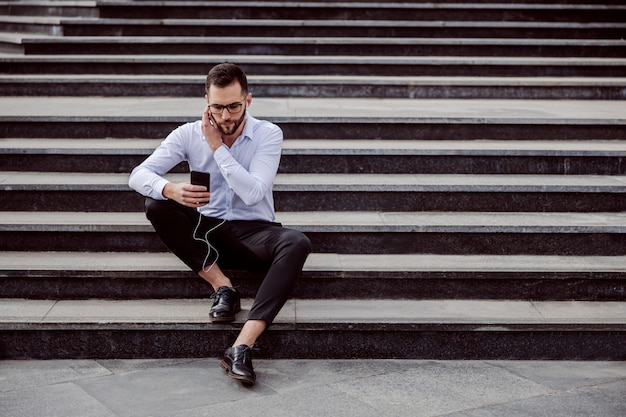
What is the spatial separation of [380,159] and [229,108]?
1.53 m

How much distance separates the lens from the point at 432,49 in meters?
7.50

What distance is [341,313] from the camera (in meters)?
4.33

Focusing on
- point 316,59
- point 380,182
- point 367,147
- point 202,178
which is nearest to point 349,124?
point 367,147

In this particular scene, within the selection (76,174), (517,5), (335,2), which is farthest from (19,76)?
(517,5)

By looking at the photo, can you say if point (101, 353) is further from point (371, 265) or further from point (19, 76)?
point (19, 76)

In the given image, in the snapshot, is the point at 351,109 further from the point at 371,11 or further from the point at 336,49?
the point at 371,11

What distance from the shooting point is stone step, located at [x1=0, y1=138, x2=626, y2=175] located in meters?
5.30

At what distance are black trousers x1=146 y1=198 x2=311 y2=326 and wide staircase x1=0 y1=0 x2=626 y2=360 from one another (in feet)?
0.63

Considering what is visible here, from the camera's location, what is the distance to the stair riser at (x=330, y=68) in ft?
23.0

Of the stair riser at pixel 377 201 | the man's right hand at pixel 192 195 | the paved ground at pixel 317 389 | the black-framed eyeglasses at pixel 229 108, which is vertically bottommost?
the paved ground at pixel 317 389

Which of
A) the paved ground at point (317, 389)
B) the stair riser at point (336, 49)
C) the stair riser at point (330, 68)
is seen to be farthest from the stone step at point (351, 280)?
the stair riser at point (336, 49)

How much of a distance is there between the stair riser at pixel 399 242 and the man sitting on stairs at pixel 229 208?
1.61 ft

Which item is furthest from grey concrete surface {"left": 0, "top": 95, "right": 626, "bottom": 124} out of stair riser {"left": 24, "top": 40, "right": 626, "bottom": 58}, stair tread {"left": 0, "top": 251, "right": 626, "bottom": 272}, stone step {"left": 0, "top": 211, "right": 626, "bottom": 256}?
stair tread {"left": 0, "top": 251, "right": 626, "bottom": 272}

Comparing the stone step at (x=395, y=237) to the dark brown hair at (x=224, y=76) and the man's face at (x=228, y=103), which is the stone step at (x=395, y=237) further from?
the dark brown hair at (x=224, y=76)
